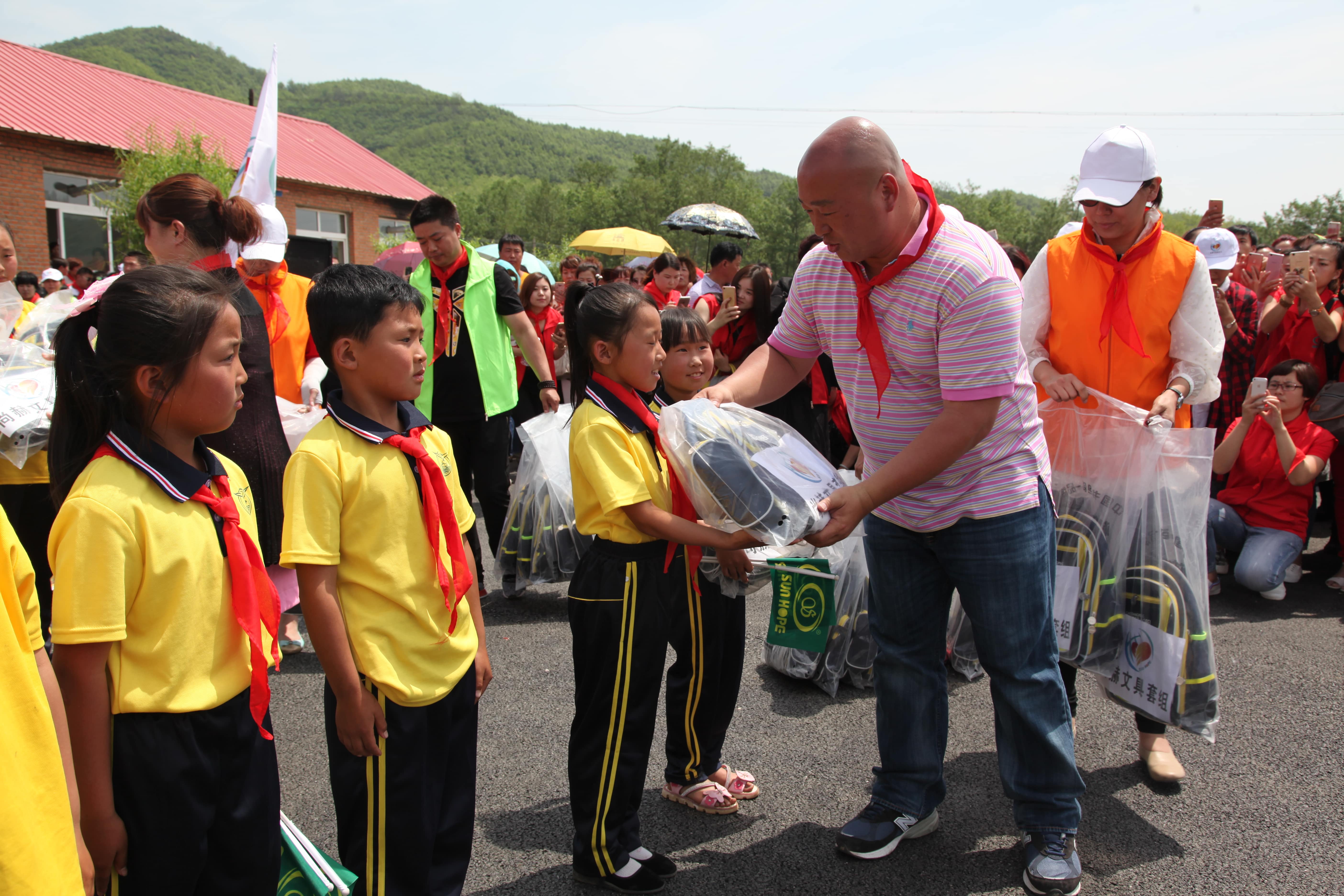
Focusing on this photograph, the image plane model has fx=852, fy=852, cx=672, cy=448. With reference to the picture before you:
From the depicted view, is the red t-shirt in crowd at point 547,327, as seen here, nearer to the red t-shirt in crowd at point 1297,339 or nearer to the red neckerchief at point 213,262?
the red neckerchief at point 213,262

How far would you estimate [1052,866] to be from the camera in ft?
7.59

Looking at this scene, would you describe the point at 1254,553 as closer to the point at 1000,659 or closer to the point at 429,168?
the point at 1000,659

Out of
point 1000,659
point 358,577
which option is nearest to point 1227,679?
point 1000,659

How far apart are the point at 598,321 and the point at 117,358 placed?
116 centimetres

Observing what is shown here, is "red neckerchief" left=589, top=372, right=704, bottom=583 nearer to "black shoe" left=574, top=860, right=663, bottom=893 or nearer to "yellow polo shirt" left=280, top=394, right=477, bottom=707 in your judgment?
"yellow polo shirt" left=280, top=394, right=477, bottom=707

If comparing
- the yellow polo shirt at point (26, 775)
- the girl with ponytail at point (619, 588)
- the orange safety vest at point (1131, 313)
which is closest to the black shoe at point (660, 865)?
the girl with ponytail at point (619, 588)

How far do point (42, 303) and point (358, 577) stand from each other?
10.5 ft

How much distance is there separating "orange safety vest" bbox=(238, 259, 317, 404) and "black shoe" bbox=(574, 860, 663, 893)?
2752 millimetres

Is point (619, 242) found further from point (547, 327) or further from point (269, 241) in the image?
point (269, 241)

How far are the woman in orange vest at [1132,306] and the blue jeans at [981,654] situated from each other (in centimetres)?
57

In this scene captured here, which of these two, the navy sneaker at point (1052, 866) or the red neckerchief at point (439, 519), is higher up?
the red neckerchief at point (439, 519)

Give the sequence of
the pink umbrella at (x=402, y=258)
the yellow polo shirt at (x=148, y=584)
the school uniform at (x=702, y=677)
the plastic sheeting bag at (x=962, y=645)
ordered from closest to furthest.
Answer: the yellow polo shirt at (x=148, y=584), the school uniform at (x=702, y=677), the plastic sheeting bag at (x=962, y=645), the pink umbrella at (x=402, y=258)

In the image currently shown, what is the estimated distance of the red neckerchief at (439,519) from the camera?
189 centimetres

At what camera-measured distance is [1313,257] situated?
532 cm
